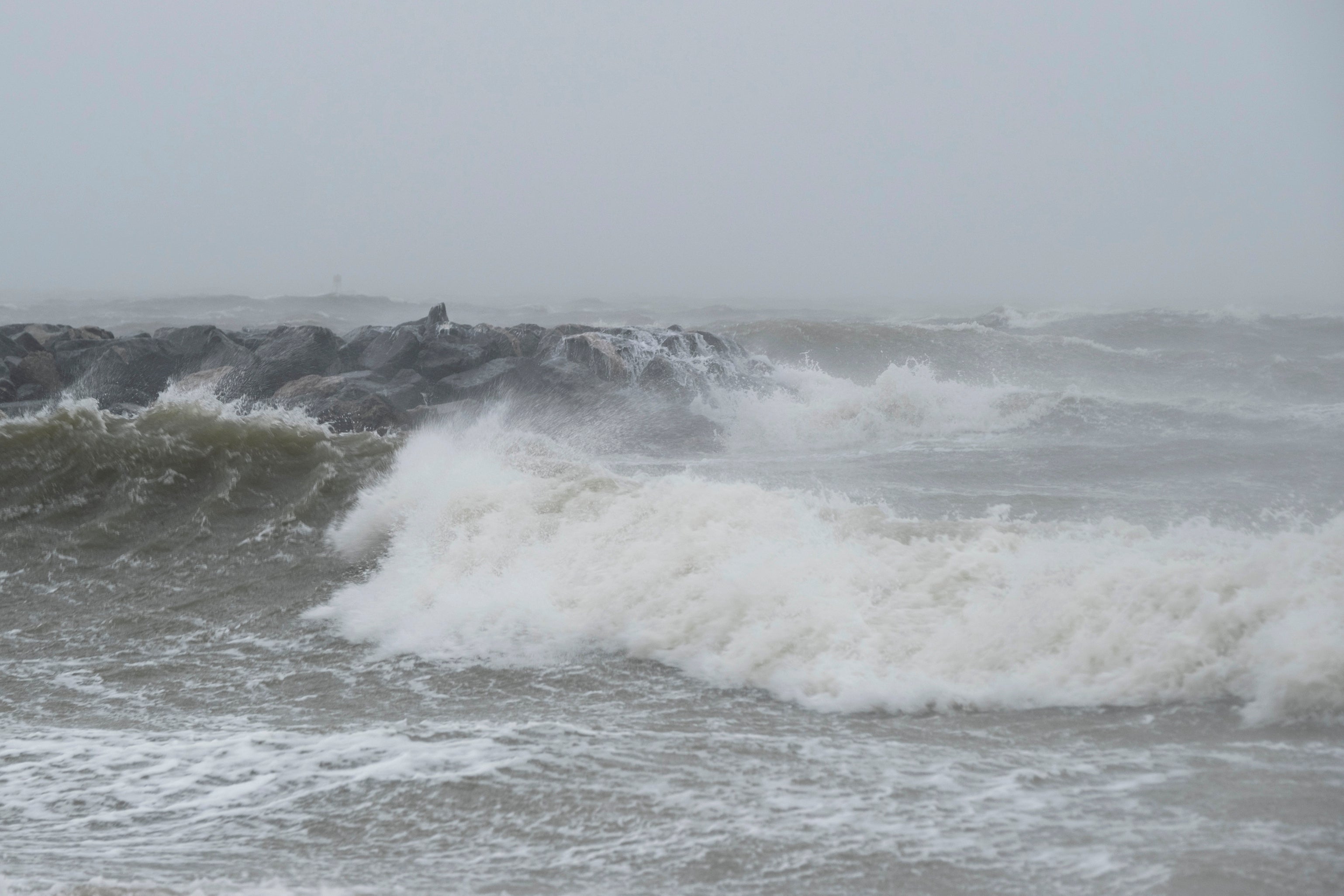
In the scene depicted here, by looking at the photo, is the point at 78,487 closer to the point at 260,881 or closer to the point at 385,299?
the point at 260,881

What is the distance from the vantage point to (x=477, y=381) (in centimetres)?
1340

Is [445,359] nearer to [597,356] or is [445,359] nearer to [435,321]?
[435,321]

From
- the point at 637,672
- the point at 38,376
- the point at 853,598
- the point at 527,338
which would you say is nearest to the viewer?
the point at 637,672

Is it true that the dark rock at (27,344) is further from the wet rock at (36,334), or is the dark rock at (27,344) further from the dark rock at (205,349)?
the dark rock at (205,349)

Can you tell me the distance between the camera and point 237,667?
17.5ft

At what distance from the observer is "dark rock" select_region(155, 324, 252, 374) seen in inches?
531

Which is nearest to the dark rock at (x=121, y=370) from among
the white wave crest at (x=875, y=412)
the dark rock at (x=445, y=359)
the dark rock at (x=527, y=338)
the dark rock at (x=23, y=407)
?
the dark rock at (x=23, y=407)

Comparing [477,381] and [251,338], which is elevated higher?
[251,338]

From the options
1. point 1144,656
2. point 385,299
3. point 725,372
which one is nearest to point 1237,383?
point 725,372

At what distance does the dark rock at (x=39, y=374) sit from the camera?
43.2ft

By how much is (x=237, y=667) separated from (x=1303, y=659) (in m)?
4.93

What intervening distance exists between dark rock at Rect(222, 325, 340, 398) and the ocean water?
3.41 m

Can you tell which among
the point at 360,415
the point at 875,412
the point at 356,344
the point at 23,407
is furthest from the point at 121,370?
the point at 875,412

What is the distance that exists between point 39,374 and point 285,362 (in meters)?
3.27
